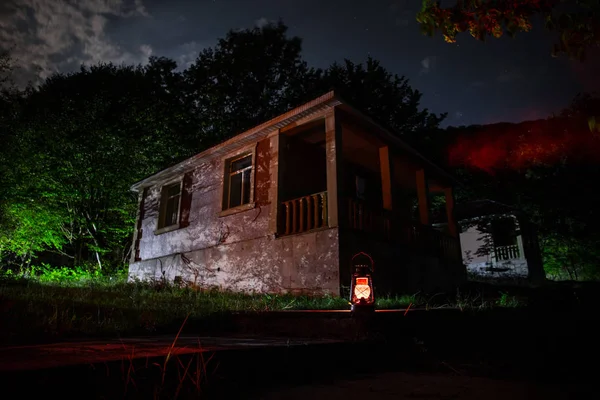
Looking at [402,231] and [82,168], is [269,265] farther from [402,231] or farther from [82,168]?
[82,168]

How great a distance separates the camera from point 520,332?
4758 mm

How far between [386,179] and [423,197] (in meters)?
2.43

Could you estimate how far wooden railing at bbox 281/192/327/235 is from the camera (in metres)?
8.43

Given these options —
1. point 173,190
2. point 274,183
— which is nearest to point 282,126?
point 274,183

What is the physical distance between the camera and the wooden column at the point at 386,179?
9828 mm

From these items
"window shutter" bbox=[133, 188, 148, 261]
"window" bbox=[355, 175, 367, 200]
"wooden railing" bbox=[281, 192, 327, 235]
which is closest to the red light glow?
"wooden railing" bbox=[281, 192, 327, 235]

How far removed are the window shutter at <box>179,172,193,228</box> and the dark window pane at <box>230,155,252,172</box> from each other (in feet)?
6.81

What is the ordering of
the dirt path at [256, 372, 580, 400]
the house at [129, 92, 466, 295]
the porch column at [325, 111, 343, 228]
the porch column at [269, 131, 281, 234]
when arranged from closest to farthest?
the dirt path at [256, 372, 580, 400] < the porch column at [325, 111, 343, 228] < the house at [129, 92, 466, 295] < the porch column at [269, 131, 281, 234]

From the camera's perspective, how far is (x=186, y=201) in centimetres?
1262

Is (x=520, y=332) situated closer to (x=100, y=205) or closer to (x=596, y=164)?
(x=596, y=164)

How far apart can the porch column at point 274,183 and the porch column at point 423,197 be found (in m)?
5.19

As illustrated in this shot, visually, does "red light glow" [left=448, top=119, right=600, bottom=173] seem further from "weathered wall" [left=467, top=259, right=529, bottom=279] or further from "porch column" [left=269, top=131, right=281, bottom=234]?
"porch column" [left=269, top=131, right=281, bottom=234]

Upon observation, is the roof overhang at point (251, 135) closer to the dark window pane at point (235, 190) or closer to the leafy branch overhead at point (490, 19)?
the dark window pane at point (235, 190)

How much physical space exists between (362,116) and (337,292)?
14.2ft
